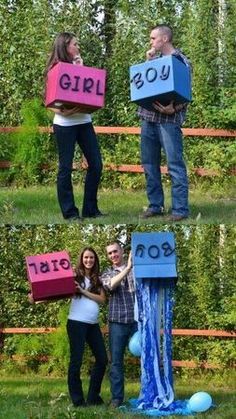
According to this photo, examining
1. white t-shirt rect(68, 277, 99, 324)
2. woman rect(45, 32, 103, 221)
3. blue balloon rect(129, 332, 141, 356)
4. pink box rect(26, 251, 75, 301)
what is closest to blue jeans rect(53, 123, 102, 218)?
woman rect(45, 32, 103, 221)

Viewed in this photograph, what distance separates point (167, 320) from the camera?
732 cm

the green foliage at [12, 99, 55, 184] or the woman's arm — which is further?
the green foliage at [12, 99, 55, 184]

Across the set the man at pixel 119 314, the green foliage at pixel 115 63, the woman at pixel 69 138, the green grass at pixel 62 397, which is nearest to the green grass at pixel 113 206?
the woman at pixel 69 138

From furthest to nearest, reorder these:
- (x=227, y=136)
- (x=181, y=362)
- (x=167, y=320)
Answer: (x=227, y=136) < (x=181, y=362) < (x=167, y=320)

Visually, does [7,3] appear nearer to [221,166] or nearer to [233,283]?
[221,166]

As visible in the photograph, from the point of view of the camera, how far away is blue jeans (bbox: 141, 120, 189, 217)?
7719mm

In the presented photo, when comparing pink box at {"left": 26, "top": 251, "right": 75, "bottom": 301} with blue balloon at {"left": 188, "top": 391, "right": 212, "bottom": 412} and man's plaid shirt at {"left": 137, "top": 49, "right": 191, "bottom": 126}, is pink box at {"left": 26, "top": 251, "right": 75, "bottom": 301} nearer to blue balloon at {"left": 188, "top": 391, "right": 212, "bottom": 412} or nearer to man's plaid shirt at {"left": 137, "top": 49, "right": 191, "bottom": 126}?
blue balloon at {"left": 188, "top": 391, "right": 212, "bottom": 412}

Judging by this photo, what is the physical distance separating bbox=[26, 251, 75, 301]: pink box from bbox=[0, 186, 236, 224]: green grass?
0.82m

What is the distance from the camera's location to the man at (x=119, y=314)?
24.2ft

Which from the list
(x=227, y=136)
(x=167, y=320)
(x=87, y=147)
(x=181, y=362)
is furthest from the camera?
(x=227, y=136)

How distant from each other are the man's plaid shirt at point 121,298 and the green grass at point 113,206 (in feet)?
2.25

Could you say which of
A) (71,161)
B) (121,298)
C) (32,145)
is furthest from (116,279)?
(32,145)

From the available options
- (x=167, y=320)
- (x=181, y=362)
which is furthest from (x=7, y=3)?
(x=167, y=320)

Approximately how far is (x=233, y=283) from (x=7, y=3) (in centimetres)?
407
